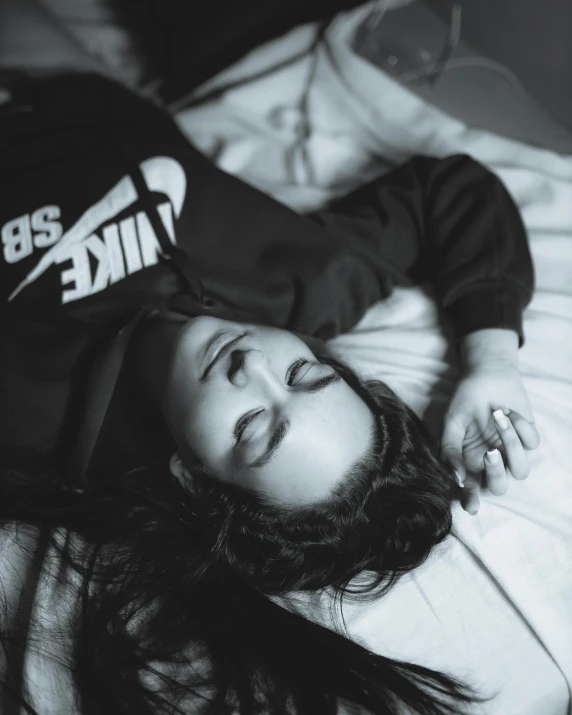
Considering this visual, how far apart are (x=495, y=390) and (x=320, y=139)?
59 cm

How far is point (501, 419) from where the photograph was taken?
77 cm

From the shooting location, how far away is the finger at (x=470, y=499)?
77cm

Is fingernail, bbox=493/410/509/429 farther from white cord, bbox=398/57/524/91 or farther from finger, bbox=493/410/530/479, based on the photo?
white cord, bbox=398/57/524/91

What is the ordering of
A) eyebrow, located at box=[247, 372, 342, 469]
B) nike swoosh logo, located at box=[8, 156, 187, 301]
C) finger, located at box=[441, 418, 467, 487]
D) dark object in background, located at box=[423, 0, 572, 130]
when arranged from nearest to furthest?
eyebrow, located at box=[247, 372, 342, 469], finger, located at box=[441, 418, 467, 487], nike swoosh logo, located at box=[8, 156, 187, 301], dark object in background, located at box=[423, 0, 572, 130]

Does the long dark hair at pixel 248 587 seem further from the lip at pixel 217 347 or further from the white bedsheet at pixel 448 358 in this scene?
the lip at pixel 217 347

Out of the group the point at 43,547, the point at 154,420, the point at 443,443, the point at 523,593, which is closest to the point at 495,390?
the point at 443,443

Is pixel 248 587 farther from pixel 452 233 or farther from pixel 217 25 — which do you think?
pixel 217 25

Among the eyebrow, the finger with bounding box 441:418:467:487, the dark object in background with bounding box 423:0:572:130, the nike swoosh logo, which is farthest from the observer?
the dark object in background with bounding box 423:0:572:130

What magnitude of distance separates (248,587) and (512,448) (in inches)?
15.5

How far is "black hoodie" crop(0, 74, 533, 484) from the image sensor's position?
3.05ft

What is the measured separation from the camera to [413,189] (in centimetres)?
101

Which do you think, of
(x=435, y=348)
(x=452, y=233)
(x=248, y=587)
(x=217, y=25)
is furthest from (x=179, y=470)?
(x=217, y=25)

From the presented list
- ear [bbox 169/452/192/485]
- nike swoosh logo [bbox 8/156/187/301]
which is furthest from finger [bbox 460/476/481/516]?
nike swoosh logo [bbox 8/156/187/301]

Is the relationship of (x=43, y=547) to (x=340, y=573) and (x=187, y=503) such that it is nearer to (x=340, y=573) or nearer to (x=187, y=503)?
(x=187, y=503)
